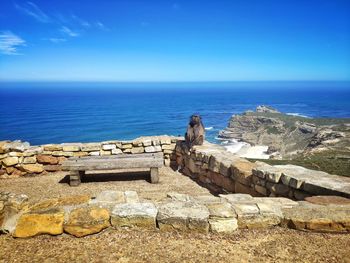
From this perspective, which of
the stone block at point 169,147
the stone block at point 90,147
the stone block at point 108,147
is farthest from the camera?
the stone block at point 169,147

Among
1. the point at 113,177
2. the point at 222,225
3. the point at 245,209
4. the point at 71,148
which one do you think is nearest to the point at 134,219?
the point at 222,225

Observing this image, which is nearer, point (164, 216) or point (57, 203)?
point (164, 216)

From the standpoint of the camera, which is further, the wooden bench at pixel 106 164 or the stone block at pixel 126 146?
the stone block at pixel 126 146

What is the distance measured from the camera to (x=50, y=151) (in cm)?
790

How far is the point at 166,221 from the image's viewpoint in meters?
3.31

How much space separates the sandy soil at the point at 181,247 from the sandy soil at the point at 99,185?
285 cm

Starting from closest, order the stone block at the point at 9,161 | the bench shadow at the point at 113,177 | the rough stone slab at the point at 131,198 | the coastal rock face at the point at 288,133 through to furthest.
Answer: the rough stone slab at the point at 131,198 < the bench shadow at the point at 113,177 < the stone block at the point at 9,161 < the coastal rock face at the point at 288,133

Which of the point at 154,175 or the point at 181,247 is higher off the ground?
the point at 181,247

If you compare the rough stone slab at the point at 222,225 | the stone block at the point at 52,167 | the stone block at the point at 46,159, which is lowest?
the stone block at the point at 52,167

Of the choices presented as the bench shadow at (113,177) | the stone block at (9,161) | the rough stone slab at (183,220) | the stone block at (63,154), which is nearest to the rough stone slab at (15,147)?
the stone block at (9,161)

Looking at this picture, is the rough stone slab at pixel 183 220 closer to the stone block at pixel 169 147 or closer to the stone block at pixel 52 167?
the stone block at pixel 169 147

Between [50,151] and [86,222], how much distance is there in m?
5.39

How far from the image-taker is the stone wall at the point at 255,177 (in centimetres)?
421

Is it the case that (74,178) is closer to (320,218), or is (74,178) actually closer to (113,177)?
(113,177)
